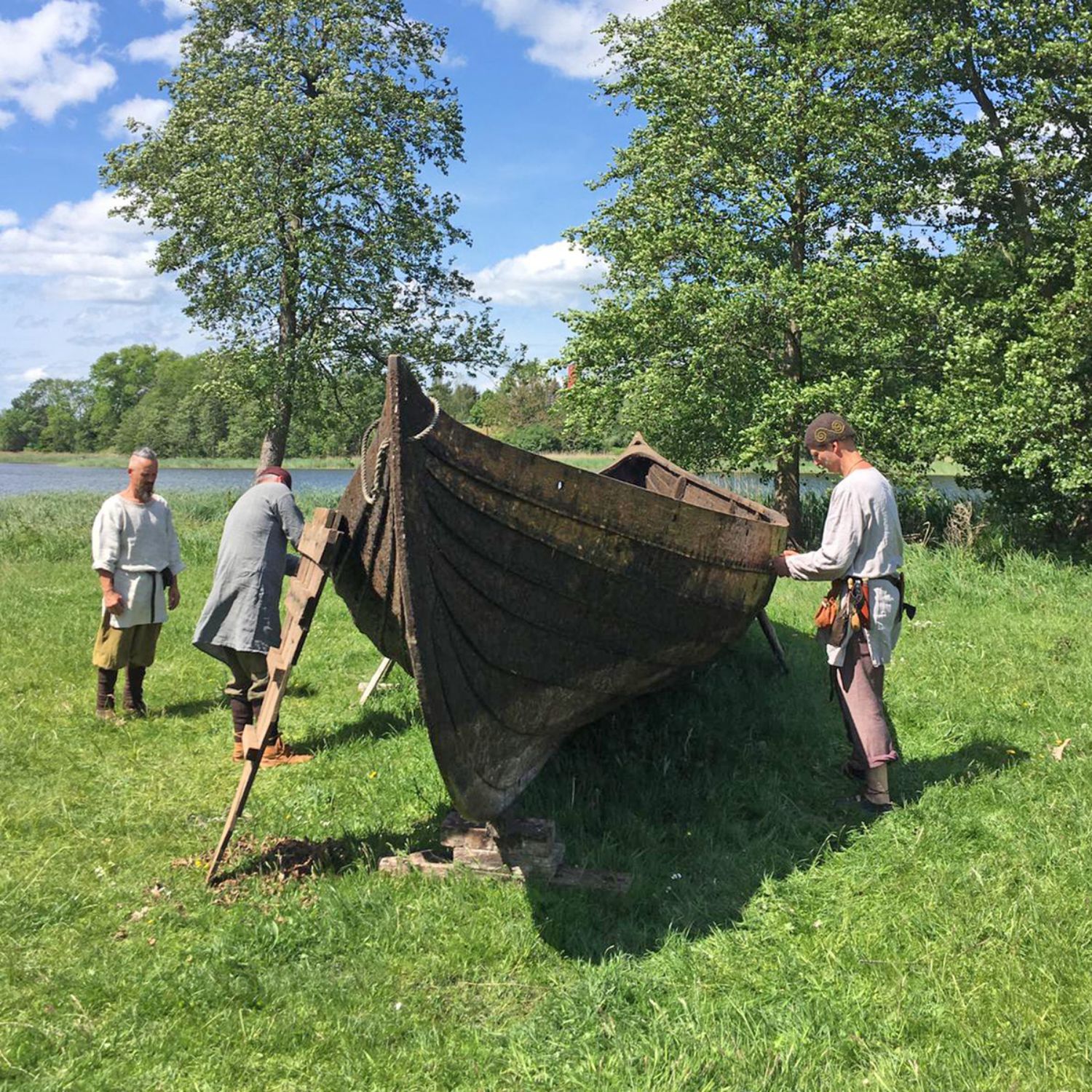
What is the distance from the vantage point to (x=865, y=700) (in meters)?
4.56

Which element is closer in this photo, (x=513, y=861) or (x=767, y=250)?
(x=513, y=861)

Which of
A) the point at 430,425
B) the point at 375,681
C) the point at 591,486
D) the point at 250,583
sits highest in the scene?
the point at 430,425

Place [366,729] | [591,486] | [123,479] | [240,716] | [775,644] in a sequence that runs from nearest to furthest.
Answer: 1. [591,486]
2. [240,716]
3. [366,729]
4. [775,644]
5. [123,479]

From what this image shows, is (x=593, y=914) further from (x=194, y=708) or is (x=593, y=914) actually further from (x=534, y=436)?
(x=534, y=436)

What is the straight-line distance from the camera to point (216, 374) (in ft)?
68.0

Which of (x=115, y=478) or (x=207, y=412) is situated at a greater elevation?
(x=207, y=412)

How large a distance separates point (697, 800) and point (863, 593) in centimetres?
148

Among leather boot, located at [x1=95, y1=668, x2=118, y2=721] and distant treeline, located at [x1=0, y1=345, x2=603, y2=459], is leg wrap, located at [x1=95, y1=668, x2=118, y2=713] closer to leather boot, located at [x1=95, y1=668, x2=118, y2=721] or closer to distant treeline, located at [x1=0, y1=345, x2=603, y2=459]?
leather boot, located at [x1=95, y1=668, x2=118, y2=721]

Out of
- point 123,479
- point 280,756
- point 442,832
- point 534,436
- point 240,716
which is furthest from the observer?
point 534,436

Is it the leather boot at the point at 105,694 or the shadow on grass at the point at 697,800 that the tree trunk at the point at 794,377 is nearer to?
the shadow on grass at the point at 697,800

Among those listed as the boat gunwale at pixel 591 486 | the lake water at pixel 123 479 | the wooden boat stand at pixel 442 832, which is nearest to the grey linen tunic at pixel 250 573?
the wooden boat stand at pixel 442 832

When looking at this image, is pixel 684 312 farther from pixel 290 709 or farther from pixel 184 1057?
pixel 184 1057

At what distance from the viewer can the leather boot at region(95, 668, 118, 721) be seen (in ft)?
20.9

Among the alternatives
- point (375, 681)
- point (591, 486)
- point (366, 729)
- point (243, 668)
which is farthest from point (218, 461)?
point (591, 486)
